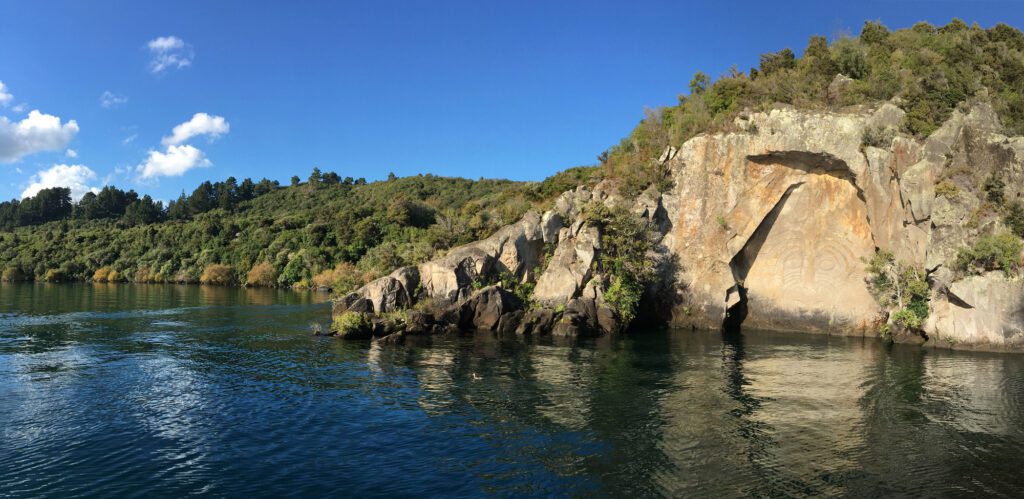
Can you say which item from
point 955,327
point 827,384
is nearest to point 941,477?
point 827,384

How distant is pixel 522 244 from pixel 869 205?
23.0m

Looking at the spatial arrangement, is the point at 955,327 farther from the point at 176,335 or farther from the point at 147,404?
the point at 176,335

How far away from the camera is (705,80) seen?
50.5 metres

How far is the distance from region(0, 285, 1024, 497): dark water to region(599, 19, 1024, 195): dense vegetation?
16615 millimetres

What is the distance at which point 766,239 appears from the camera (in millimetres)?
43406

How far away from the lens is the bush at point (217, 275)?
323ft

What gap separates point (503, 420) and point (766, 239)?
31.3m

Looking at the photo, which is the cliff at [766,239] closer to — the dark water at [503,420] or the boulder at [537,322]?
the boulder at [537,322]

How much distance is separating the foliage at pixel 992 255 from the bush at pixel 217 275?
321ft

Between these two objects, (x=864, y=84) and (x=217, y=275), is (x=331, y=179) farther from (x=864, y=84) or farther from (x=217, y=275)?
(x=864, y=84)

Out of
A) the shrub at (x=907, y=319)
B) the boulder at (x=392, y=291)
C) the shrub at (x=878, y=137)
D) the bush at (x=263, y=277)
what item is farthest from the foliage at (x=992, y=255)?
the bush at (x=263, y=277)

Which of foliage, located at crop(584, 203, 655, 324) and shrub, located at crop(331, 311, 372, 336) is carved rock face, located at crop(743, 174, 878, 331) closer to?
foliage, located at crop(584, 203, 655, 324)

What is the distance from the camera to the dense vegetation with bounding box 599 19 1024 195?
38719mm

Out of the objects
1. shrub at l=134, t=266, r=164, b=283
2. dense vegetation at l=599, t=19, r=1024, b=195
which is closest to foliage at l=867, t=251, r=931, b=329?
dense vegetation at l=599, t=19, r=1024, b=195
